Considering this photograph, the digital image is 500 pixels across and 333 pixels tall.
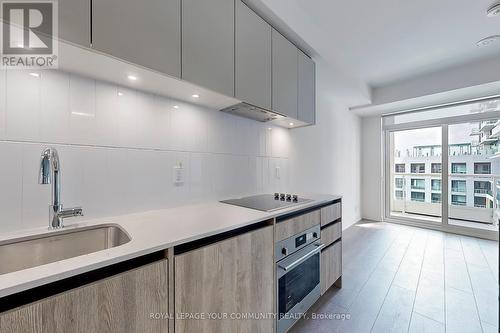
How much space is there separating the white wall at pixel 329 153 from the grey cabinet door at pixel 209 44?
5.08ft

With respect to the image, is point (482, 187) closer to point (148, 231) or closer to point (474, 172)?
point (474, 172)

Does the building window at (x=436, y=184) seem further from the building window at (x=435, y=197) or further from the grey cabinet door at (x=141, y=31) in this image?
the grey cabinet door at (x=141, y=31)

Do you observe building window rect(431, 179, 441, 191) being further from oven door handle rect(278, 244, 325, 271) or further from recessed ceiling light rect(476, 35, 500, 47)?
oven door handle rect(278, 244, 325, 271)

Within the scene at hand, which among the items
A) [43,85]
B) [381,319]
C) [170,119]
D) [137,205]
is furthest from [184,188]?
[381,319]

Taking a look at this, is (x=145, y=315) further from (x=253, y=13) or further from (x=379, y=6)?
(x=379, y=6)

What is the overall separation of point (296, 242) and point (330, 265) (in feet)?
2.28

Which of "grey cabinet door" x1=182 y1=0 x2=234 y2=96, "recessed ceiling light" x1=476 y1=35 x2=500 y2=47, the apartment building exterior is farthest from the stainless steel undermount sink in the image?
the apartment building exterior

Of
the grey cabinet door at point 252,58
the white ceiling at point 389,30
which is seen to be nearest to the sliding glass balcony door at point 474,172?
the white ceiling at point 389,30

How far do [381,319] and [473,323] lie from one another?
2.27 ft

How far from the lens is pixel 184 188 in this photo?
1606 mm

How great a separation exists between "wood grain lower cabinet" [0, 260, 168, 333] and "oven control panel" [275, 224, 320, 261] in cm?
78

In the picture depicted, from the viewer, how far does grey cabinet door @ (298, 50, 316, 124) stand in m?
2.13

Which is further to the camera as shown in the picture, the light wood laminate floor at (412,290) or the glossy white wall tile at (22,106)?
the light wood laminate floor at (412,290)

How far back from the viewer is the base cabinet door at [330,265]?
73.9 inches
